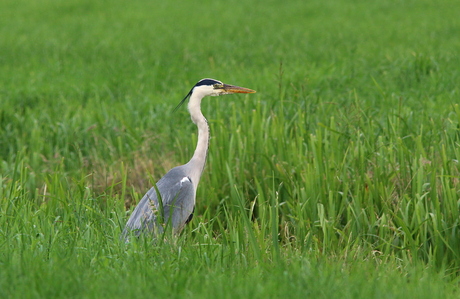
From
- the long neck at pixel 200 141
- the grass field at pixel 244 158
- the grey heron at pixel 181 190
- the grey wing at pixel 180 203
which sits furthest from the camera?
the long neck at pixel 200 141

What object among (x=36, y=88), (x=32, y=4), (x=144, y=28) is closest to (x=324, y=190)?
(x=36, y=88)

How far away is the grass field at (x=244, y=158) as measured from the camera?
3297 mm

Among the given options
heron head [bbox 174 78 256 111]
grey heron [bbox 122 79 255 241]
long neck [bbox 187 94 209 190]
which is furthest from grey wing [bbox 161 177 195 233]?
heron head [bbox 174 78 256 111]

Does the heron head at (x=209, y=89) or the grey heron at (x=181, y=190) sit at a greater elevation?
the heron head at (x=209, y=89)

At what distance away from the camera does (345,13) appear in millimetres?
17906

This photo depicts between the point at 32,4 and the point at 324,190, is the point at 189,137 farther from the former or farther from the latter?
the point at 32,4

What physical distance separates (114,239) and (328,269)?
4.29 ft

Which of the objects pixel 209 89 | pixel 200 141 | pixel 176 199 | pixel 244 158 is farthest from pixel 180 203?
pixel 244 158

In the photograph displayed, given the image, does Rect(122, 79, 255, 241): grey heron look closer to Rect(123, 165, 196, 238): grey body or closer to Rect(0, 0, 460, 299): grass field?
Rect(123, 165, 196, 238): grey body

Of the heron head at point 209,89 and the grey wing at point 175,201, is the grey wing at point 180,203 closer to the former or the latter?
the grey wing at point 175,201

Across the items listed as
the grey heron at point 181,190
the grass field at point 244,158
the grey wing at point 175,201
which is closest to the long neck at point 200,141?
the grey heron at point 181,190

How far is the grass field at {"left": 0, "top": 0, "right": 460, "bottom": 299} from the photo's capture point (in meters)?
3.30

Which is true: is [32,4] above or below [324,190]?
above

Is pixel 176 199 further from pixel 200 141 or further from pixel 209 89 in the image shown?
pixel 209 89
